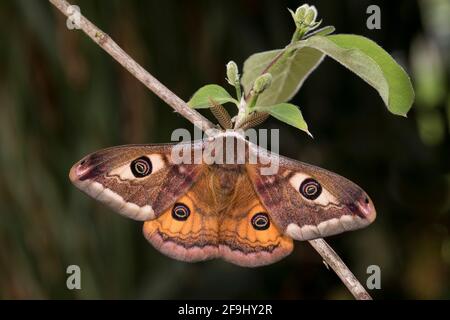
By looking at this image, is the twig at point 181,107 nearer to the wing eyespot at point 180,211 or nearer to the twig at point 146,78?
the twig at point 146,78

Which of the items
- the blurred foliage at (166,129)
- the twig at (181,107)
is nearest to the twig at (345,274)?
the twig at (181,107)

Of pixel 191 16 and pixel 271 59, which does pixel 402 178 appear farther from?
pixel 271 59

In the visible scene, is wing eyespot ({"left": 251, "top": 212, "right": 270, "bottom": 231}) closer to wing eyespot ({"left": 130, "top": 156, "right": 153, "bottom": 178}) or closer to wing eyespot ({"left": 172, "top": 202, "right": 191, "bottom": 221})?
wing eyespot ({"left": 172, "top": 202, "right": 191, "bottom": 221})

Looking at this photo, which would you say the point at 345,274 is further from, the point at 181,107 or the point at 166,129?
the point at 166,129

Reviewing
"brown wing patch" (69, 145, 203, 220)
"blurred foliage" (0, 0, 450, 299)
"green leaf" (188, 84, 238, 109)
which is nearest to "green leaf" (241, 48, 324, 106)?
"green leaf" (188, 84, 238, 109)

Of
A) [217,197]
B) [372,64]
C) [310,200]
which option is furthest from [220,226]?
[372,64]

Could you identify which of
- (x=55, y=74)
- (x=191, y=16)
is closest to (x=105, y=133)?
(x=55, y=74)
